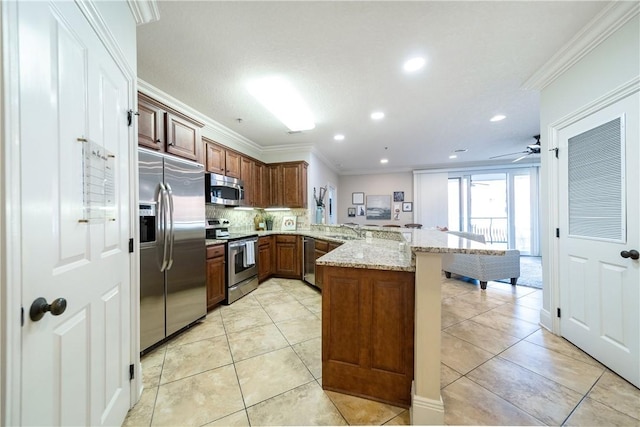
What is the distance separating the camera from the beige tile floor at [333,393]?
1.38m

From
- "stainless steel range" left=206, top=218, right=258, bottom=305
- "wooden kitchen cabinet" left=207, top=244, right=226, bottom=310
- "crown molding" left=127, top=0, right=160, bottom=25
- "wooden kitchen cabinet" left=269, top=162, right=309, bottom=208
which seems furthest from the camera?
"wooden kitchen cabinet" left=269, top=162, right=309, bottom=208

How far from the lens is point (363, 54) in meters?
2.05

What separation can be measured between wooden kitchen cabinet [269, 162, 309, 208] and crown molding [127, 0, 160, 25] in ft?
10.5

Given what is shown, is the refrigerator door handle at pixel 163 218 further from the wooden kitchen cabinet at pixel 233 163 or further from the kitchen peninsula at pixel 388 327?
the wooden kitchen cabinet at pixel 233 163

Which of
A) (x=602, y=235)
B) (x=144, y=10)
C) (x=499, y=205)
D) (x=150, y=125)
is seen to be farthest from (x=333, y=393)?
(x=499, y=205)

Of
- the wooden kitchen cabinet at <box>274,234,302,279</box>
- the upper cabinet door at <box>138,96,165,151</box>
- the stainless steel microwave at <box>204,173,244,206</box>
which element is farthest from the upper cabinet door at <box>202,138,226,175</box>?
the wooden kitchen cabinet at <box>274,234,302,279</box>

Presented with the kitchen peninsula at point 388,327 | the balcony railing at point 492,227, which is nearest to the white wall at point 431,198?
the balcony railing at point 492,227

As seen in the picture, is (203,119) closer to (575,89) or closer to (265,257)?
(265,257)

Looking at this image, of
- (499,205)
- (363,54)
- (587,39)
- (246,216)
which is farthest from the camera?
(499,205)

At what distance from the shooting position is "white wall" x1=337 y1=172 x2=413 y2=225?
731cm

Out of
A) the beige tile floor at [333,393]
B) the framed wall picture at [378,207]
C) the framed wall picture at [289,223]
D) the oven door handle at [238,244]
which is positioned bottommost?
the beige tile floor at [333,393]

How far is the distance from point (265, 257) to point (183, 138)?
7.69ft

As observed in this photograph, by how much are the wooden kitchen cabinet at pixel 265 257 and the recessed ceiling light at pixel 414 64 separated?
315 centimetres

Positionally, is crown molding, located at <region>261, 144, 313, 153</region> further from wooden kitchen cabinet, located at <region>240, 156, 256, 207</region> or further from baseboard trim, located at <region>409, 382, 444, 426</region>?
baseboard trim, located at <region>409, 382, 444, 426</region>
